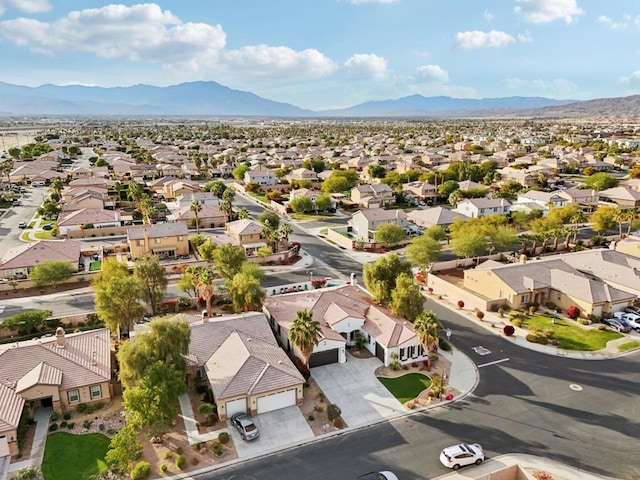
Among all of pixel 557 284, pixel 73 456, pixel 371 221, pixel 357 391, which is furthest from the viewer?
pixel 371 221

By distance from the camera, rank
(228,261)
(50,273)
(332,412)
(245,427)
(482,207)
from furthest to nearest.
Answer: (482,207), (50,273), (228,261), (332,412), (245,427)

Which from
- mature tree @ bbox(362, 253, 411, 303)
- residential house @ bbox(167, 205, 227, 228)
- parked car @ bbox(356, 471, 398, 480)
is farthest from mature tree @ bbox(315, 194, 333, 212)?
parked car @ bbox(356, 471, 398, 480)

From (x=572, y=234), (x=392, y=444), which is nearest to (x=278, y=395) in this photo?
(x=392, y=444)

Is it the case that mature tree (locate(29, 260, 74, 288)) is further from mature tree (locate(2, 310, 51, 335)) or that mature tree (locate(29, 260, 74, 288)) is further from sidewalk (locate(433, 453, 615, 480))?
sidewalk (locate(433, 453, 615, 480))

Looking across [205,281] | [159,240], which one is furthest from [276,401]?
[159,240]

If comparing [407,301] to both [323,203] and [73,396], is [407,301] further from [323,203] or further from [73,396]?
[323,203]

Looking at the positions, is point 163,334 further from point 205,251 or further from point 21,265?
point 21,265
